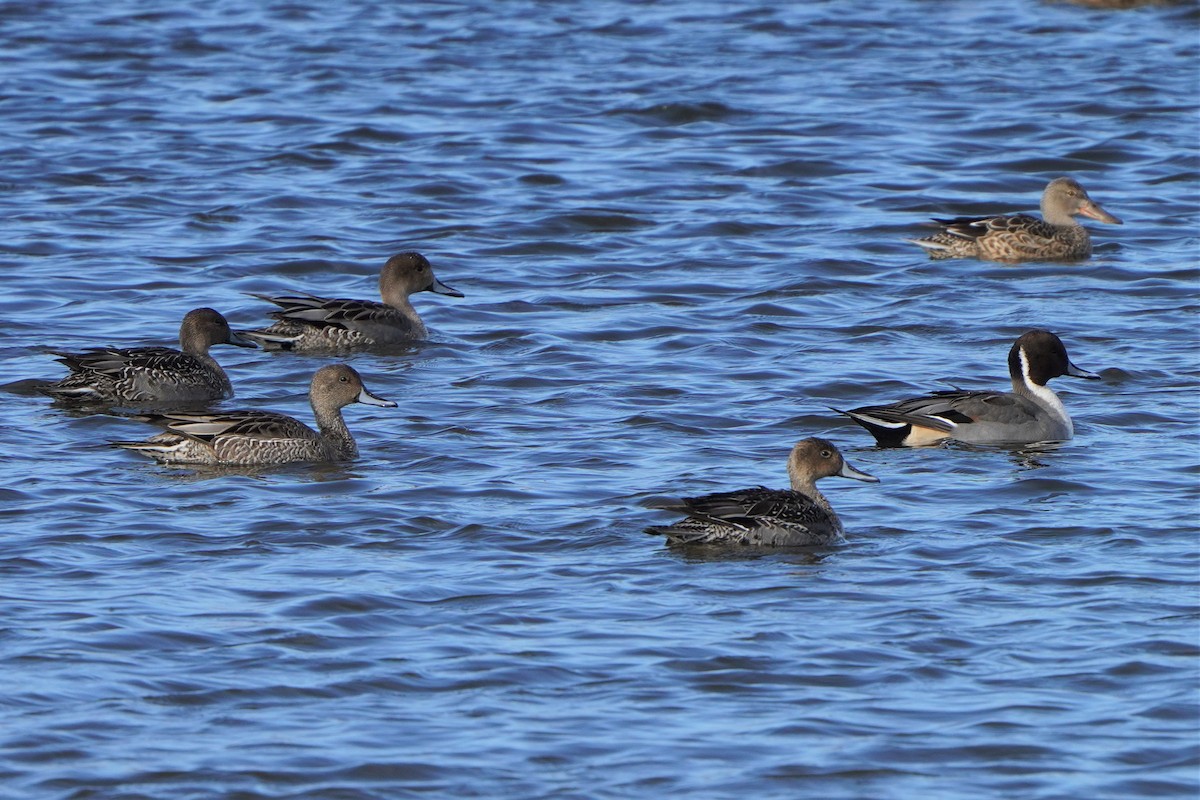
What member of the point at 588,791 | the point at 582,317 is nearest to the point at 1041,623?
the point at 588,791

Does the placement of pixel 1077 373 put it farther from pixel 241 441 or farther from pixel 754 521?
pixel 241 441

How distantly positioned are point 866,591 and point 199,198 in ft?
34.7

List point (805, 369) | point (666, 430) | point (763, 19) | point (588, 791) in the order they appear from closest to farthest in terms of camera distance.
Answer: point (588, 791) → point (666, 430) → point (805, 369) → point (763, 19)

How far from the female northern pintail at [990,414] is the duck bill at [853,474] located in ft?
3.46

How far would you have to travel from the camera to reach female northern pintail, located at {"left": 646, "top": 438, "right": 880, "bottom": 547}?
372 inches

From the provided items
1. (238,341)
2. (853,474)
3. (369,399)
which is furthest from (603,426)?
(238,341)

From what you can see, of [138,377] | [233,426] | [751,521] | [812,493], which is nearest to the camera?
[751,521]

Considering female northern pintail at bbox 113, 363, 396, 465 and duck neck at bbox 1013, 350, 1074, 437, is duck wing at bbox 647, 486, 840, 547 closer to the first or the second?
female northern pintail at bbox 113, 363, 396, 465

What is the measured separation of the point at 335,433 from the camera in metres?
11.3

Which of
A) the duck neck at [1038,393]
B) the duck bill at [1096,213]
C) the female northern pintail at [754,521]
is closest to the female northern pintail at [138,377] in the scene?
the female northern pintail at [754,521]

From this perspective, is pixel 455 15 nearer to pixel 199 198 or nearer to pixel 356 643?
pixel 199 198

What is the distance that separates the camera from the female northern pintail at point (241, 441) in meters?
11.0

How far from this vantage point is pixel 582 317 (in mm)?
14812

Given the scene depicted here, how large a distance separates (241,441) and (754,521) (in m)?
2.85
